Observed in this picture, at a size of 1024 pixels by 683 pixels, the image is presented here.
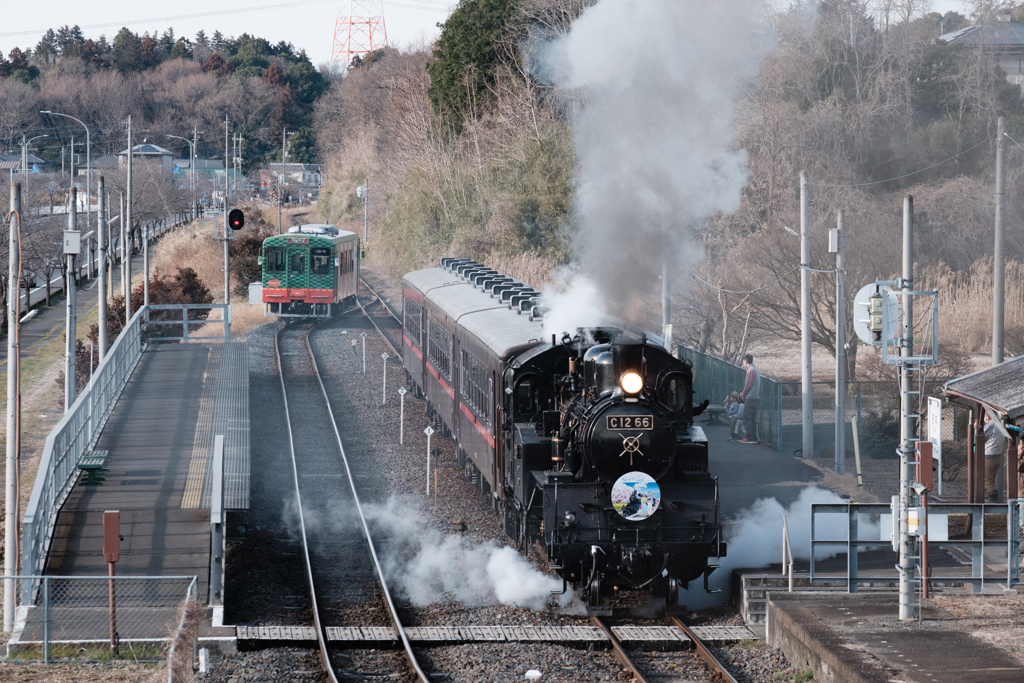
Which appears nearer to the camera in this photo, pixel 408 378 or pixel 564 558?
pixel 564 558

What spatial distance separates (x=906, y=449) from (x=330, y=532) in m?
7.77

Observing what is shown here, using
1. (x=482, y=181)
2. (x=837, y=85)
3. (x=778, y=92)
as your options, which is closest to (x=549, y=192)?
(x=482, y=181)

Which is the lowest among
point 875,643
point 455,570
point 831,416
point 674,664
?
point 674,664

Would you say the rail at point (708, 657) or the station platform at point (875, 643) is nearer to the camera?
the station platform at point (875, 643)

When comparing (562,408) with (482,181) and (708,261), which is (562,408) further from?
(482,181)

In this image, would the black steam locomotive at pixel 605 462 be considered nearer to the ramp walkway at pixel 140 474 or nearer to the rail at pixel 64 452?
the ramp walkway at pixel 140 474

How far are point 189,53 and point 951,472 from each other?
114 m

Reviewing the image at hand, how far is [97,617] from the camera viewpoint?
35.8 ft

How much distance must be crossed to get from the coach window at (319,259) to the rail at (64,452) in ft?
40.9

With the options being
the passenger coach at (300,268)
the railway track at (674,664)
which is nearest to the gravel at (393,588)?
the railway track at (674,664)

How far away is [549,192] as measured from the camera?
34.6m

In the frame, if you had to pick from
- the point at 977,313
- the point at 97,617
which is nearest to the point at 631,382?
the point at 97,617

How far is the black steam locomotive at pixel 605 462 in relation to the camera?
11008 mm

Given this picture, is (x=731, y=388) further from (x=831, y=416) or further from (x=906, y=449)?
(x=906, y=449)
